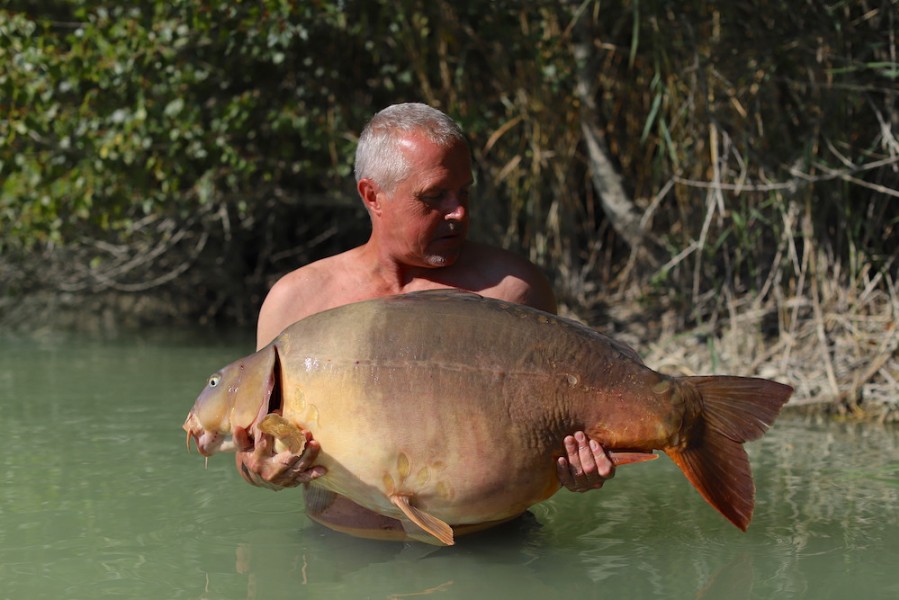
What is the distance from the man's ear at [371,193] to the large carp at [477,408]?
1.61 ft

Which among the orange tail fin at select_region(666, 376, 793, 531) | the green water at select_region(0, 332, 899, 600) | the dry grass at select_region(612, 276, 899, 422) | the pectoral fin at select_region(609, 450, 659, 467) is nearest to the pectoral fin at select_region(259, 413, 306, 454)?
the green water at select_region(0, 332, 899, 600)

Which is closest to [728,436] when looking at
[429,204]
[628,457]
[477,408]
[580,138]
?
[628,457]

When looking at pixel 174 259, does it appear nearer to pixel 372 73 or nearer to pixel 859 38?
pixel 372 73

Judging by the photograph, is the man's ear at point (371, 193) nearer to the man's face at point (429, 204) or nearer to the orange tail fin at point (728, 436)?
the man's face at point (429, 204)

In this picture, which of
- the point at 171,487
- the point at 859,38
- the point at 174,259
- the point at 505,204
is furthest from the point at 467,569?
the point at 174,259

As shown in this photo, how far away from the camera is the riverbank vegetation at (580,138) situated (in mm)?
4805

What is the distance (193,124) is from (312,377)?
12.9ft

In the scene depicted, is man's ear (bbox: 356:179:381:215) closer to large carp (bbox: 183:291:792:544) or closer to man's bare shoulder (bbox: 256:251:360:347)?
man's bare shoulder (bbox: 256:251:360:347)

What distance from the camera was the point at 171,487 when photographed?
11.0 ft

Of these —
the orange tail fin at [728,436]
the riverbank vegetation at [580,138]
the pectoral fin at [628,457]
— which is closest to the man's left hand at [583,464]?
the pectoral fin at [628,457]

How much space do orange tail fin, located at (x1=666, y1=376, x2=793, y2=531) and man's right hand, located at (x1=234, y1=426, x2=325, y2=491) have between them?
0.75 meters

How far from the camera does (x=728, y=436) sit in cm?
232

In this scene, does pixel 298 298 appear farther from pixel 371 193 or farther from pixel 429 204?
pixel 429 204

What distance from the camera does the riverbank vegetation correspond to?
4.80 m
